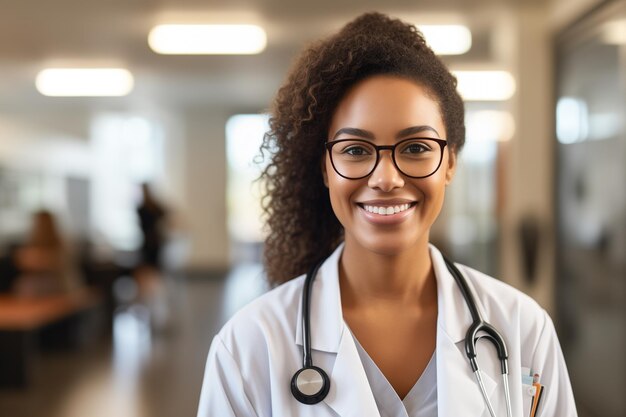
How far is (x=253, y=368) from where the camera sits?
1248 mm

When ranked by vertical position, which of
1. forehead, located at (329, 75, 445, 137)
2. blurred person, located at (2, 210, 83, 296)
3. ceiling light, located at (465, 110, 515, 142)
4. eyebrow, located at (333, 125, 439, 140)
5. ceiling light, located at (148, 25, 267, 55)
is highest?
ceiling light, located at (148, 25, 267, 55)

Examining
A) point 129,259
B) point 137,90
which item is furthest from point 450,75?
point 137,90

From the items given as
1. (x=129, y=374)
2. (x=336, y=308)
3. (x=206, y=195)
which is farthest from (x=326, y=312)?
(x=206, y=195)

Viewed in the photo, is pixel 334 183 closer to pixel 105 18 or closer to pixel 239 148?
pixel 105 18

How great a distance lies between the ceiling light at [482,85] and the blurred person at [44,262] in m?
4.71

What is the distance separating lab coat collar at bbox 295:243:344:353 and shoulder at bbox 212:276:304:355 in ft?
0.08

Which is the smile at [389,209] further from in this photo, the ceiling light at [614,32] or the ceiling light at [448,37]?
the ceiling light at [448,37]

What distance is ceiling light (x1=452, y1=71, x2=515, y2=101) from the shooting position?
784 cm

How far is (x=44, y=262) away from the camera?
232 inches

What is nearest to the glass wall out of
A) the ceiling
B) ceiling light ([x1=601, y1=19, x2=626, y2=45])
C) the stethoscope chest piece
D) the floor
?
ceiling light ([x1=601, y1=19, x2=626, y2=45])

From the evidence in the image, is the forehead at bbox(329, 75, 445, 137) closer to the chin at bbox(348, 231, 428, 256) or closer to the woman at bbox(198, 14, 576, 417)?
the woman at bbox(198, 14, 576, 417)

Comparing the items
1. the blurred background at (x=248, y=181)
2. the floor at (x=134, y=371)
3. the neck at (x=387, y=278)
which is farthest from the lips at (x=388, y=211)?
the floor at (x=134, y=371)

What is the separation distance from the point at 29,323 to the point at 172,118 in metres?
7.95

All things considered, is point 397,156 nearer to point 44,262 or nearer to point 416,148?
point 416,148
